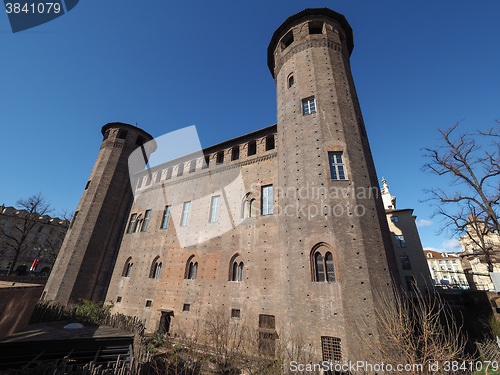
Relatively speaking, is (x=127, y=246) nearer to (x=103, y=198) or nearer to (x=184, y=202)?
(x=103, y=198)

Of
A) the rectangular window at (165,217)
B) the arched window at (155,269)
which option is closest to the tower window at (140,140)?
the rectangular window at (165,217)

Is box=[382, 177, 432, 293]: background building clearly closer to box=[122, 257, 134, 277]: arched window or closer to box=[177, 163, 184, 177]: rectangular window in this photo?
box=[177, 163, 184, 177]: rectangular window

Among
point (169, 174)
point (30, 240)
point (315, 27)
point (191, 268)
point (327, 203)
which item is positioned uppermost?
point (315, 27)

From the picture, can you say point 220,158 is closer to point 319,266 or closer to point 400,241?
point 319,266

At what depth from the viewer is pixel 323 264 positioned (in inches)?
390

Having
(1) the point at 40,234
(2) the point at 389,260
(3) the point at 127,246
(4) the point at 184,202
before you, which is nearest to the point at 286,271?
(2) the point at 389,260

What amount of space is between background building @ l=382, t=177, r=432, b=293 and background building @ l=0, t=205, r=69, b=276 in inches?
2106

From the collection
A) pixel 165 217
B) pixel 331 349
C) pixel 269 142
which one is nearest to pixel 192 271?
pixel 165 217

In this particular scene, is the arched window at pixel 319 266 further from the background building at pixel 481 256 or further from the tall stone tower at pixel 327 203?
the background building at pixel 481 256

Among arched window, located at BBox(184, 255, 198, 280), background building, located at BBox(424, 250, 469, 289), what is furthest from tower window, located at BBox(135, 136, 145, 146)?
background building, located at BBox(424, 250, 469, 289)

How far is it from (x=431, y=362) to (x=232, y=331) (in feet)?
29.4

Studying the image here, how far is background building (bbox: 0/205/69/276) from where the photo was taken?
41.0 meters

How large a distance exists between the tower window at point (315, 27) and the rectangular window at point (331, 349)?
18636mm

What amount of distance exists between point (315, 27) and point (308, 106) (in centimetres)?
743
